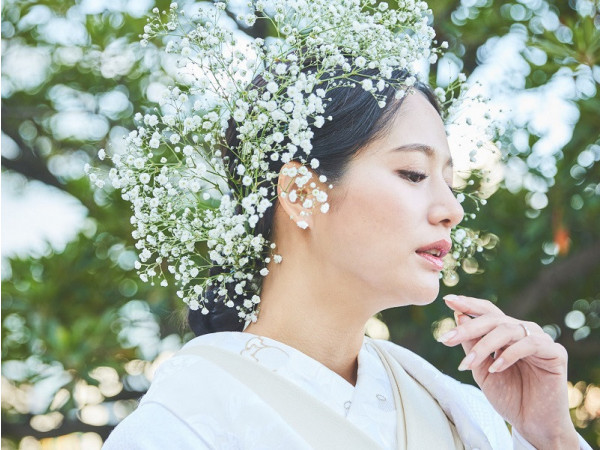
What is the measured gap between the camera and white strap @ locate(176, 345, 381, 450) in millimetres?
1365

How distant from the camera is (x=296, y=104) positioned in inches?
56.7

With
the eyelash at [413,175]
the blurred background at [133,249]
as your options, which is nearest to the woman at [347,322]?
the eyelash at [413,175]

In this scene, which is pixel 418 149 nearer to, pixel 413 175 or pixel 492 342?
pixel 413 175

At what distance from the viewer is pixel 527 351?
4.77ft

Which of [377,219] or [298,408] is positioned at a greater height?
[377,219]

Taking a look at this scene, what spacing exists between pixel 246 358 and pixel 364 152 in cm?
40

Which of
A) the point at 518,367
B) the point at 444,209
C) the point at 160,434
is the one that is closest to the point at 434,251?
the point at 444,209

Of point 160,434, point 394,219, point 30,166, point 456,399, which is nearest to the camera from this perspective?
point 160,434

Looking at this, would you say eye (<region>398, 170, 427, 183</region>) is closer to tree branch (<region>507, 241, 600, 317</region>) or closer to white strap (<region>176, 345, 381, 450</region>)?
white strap (<region>176, 345, 381, 450</region>)

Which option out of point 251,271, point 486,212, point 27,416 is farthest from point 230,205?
point 27,416

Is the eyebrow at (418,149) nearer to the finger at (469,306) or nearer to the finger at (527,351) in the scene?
the finger at (469,306)

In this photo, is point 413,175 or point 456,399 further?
point 456,399

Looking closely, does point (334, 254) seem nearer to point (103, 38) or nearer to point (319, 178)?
point (319, 178)

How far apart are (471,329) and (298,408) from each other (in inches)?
12.4
